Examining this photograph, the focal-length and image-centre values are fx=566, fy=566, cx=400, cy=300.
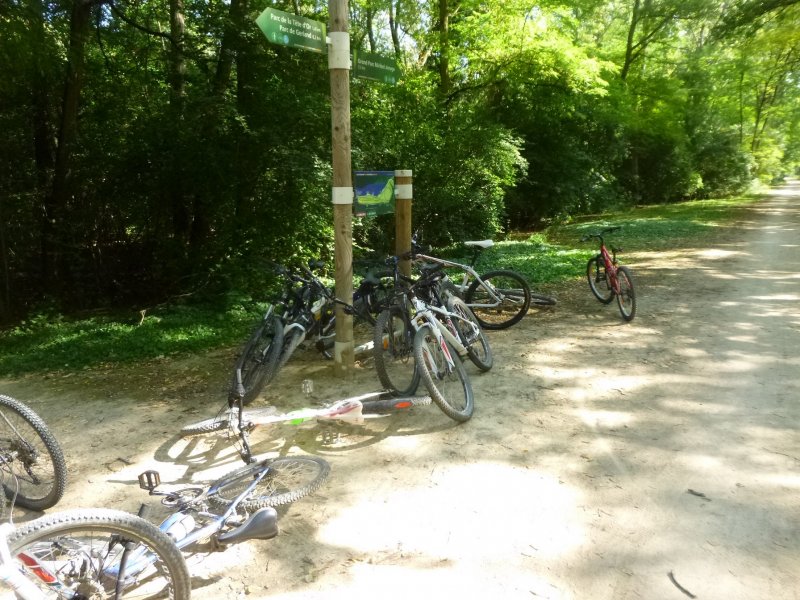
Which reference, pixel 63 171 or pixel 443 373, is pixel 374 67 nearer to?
pixel 443 373

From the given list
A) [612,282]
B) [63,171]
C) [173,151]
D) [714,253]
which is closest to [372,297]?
[612,282]

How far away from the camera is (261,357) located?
4336mm

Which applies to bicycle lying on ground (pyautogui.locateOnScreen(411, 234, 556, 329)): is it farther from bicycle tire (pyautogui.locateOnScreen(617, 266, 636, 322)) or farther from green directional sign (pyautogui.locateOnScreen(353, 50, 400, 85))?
green directional sign (pyautogui.locateOnScreen(353, 50, 400, 85))

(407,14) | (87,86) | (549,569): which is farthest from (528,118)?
(549,569)

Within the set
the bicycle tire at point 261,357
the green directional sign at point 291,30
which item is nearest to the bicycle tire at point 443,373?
the bicycle tire at point 261,357

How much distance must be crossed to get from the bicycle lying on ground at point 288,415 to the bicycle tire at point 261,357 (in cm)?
42

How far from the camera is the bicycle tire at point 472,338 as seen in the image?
15.8 ft

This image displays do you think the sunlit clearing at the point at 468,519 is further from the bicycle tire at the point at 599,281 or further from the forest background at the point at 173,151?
the bicycle tire at the point at 599,281

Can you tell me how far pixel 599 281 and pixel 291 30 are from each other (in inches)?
191

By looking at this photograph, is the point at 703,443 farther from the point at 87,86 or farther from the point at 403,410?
the point at 87,86

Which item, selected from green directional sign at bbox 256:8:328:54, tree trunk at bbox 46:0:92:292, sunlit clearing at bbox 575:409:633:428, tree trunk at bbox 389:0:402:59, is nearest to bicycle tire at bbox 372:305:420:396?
sunlit clearing at bbox 575:409:633:428

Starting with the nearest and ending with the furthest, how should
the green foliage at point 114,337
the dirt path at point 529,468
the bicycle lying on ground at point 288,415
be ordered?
1. the dirt path at point 529,468
2. the bicycle lying on ground at point 288,415
3. the green foliage at point 114,337

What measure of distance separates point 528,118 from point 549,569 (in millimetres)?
15116

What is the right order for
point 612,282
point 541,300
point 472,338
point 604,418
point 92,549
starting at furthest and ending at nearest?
point 541,300 → point 612,282 → point 472,338 → point 604,418 → point 92,549
